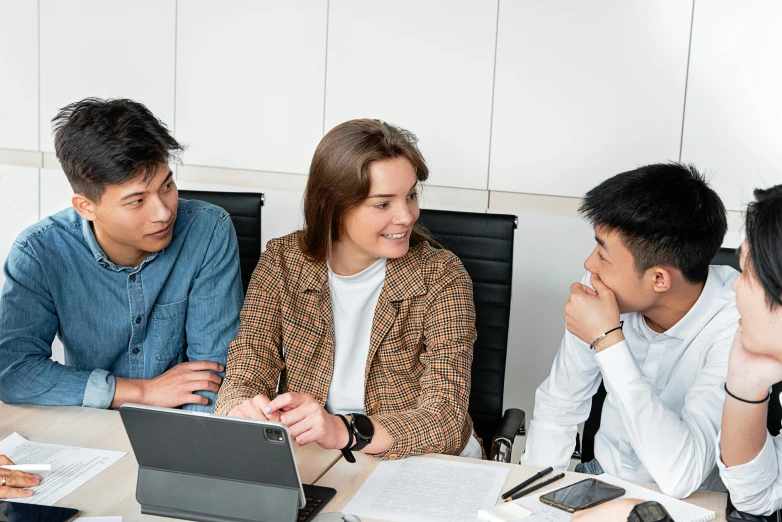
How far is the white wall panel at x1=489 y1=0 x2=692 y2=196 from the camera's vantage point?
293 centimetres

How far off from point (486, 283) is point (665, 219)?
0.59 metres

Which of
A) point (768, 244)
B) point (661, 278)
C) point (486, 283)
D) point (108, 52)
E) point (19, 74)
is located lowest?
point (486, 283)

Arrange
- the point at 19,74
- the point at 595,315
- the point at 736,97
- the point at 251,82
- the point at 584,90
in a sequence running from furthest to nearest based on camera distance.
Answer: the point at 19,74, the point at 251,82, the point at 584,90, the point at 736,97, the point at 595,315

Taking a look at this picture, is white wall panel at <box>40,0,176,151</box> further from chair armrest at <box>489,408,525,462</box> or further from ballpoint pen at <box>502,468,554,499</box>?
ballpoint pen at <box>502,468,554,499</box>

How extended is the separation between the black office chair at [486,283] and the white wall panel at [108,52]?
1.76 metres

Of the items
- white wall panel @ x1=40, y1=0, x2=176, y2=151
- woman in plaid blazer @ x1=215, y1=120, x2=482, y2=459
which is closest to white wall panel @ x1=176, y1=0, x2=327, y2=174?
white wall panel @ x1=40, y1=0, x2=176, y2=151

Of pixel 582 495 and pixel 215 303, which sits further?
pixel 215 303

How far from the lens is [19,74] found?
3658 millimetres

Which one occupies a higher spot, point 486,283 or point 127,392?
point 486,283

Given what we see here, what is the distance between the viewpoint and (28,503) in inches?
53.9

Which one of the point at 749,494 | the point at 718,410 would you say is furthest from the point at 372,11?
the point at 749,494

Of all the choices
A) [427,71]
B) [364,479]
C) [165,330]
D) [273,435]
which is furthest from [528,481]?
[427,71]

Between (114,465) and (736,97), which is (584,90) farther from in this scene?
(114,465)

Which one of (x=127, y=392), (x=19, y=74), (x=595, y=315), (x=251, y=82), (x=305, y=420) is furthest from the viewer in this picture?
(x=19, y=74)
